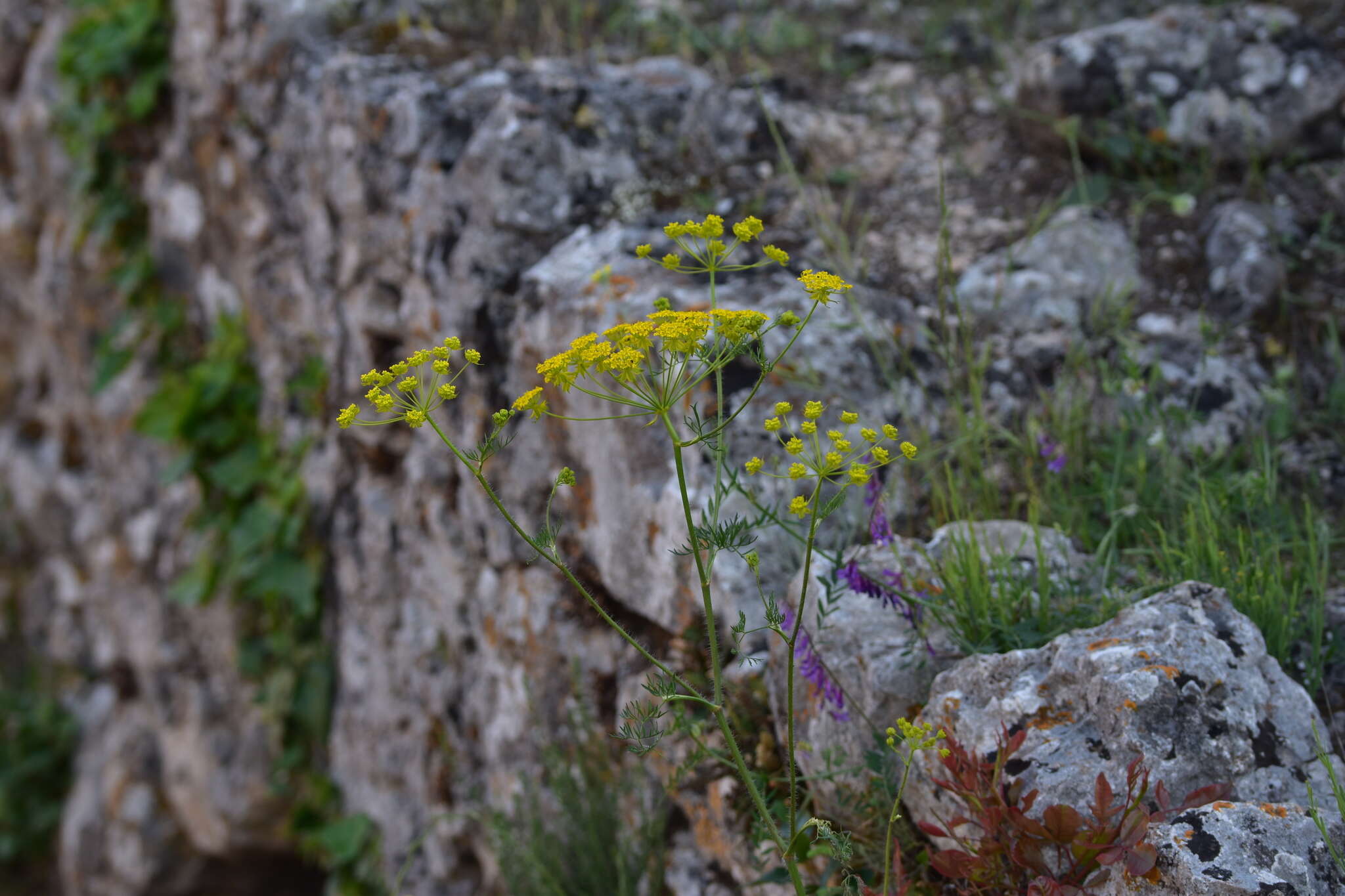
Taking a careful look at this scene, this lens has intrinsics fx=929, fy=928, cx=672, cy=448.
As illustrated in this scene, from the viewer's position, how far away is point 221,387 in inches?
167

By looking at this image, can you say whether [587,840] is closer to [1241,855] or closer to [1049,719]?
[1049,719]

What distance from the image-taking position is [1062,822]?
126 cm

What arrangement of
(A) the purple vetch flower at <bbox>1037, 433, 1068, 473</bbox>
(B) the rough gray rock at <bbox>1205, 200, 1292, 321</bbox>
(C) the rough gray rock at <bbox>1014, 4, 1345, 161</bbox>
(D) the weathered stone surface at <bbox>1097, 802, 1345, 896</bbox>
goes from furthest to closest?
(C) the rough gray rock at <bbox>1014, 4, 1345, 161</bbox> → (B) the rough gray rock at <bbox>1205, 200, 1292, 321</bbox> → (A) the purple vetch flower at <bbox>1037, 433, 1068, 473</bbox> → (D) the weathered stone surface at <bbox>1097, 802, 1345, 896</bbox>

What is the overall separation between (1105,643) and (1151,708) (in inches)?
4.9

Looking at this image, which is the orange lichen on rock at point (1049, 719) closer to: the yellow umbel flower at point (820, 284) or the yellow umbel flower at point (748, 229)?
the yellow umbel flower at point (820, 284)

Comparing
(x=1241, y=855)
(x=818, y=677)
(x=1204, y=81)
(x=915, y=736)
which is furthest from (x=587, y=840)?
(x=1204, y=81)

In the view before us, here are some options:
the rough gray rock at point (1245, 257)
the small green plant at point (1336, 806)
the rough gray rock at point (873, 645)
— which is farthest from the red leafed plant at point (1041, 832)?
the rough gray rock at point (1245, 257)

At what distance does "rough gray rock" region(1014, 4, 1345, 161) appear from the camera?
2.70m

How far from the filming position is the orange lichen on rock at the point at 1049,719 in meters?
1.49

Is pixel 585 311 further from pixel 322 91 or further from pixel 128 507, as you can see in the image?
pixel 128 507

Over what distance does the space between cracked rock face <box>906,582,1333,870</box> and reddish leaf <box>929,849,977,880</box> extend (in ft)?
0.38

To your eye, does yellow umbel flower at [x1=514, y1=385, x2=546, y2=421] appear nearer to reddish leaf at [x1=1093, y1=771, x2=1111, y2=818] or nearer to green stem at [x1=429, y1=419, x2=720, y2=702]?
green stem at [x1=429, y1=419, x2=720, y2=702]

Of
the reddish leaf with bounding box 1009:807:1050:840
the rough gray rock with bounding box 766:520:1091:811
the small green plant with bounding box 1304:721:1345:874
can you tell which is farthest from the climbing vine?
the small green plant with bounding box 1304:721:1345:874

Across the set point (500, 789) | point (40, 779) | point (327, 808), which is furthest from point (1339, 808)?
point (40, 779)
